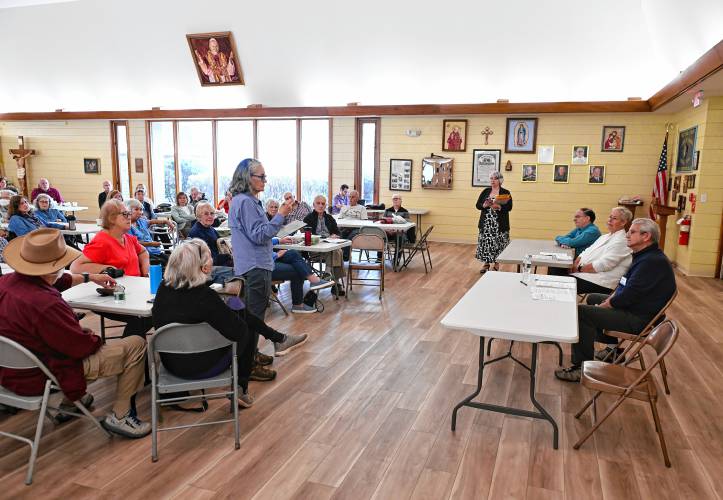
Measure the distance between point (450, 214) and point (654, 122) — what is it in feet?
14.1

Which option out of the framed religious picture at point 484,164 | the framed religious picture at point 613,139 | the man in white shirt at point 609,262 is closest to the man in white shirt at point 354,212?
the framed religious picture at point 484,164

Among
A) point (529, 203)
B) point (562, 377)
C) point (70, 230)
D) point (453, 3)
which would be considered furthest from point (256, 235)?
point (529, 203)

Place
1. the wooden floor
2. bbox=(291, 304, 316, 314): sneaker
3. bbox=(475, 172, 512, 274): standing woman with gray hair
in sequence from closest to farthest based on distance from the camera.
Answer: the wooden floor, bbox=(291, 304, 316, 314): sneaker, bbox=(475, 172, 512, 274): standing woman with gray hair

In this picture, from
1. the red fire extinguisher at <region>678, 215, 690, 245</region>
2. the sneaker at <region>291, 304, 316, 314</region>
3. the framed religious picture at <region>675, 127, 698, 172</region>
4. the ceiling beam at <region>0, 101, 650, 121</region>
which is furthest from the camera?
the ceiling beam at <region>0, 101, 650, 121</region>

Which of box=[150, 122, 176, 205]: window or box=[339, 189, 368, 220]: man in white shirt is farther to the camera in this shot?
box=[150, 122, 176, 205]: window

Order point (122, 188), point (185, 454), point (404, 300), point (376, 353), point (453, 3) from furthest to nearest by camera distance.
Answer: point (122, 188), point (453, 3), point (404, 300), point (376, 353), point (185, 454)

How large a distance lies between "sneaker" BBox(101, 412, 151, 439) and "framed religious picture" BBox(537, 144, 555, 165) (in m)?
9.50

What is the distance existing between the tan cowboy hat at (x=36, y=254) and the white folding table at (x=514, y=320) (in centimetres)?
199

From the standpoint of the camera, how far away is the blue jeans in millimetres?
5355

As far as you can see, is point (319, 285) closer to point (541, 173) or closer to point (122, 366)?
point (122, 366)

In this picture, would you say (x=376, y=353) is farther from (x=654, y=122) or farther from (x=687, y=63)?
(x=654, y=122)

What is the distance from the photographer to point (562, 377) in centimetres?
374

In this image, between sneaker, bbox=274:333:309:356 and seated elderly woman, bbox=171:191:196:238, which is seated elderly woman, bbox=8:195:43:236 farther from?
sneaker, bbox=274:333:309:356

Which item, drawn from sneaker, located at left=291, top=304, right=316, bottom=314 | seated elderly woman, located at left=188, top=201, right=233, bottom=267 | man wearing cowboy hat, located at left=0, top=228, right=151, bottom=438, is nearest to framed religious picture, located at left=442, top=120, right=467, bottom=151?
sneaker, located at left=291, top=304, right=316, bottom=314
